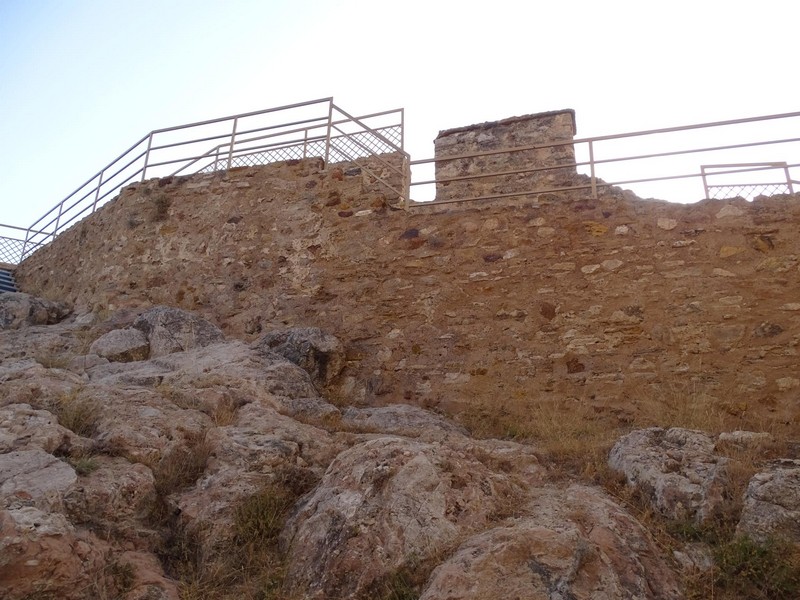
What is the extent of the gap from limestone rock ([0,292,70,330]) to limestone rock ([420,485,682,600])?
7.37 metres

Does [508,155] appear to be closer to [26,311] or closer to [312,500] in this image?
[26,311]

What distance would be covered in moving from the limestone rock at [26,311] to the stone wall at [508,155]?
5.92 m

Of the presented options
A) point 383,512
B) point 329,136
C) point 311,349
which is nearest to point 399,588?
point 383,512

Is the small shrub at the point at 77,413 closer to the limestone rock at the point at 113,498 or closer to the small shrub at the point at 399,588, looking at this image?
the limestone rock at the point at 113,498

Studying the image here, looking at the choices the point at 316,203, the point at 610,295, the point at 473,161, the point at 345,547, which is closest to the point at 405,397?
the point at 610,295

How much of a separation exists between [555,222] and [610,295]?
3.22 feet

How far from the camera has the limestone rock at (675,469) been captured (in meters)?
3.75

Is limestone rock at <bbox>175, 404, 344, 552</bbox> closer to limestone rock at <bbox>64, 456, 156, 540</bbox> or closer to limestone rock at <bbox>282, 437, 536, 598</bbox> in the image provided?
limestone rock at <bbox>64, 456, 156, 540</bbox>

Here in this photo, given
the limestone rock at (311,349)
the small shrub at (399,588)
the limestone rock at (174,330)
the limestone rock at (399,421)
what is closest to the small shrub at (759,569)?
the small shrub at (399,588)

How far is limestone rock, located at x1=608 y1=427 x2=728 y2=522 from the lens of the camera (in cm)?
375

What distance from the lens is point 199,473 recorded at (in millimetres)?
4148

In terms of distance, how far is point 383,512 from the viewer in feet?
11.7

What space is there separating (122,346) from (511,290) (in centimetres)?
392

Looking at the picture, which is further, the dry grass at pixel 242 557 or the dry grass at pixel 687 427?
the dry grass at pixel 242 557
